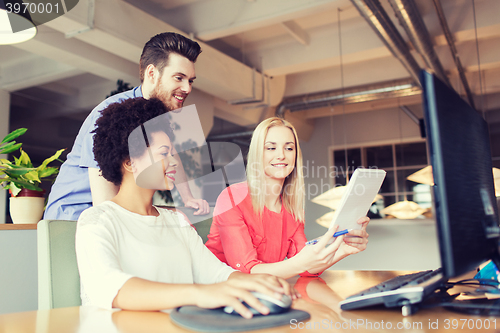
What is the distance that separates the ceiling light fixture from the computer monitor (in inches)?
102

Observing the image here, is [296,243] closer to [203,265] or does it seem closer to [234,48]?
[203,265]

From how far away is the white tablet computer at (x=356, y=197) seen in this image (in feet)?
3.40

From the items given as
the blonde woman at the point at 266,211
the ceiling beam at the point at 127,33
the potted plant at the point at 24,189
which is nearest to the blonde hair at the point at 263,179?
the blonde woman at the point at 266,211

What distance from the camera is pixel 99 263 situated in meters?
0.78

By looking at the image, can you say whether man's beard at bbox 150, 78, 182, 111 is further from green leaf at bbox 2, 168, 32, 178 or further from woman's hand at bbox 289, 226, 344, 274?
woman's hand at bbox 289, 226, 344, 274

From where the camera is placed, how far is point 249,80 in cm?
554

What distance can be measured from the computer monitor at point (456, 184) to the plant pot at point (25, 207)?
208cm

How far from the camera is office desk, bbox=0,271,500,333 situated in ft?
2.01

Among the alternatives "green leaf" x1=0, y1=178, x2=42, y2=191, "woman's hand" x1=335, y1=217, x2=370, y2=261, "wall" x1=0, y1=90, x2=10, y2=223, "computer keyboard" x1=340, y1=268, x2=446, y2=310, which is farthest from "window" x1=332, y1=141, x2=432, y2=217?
"computer keyboard" x1=340, y1=268, x2=446, y2=310

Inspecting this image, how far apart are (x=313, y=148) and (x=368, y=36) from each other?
480 cm

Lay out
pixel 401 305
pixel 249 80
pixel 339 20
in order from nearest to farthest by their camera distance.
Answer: pixel 401 305, pixel 339 20, pixel 249 80

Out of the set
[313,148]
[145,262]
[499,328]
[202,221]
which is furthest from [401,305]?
[313,148]

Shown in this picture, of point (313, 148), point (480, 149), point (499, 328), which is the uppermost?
point (313, 148)

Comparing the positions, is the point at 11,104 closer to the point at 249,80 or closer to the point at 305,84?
the point at 249,80
